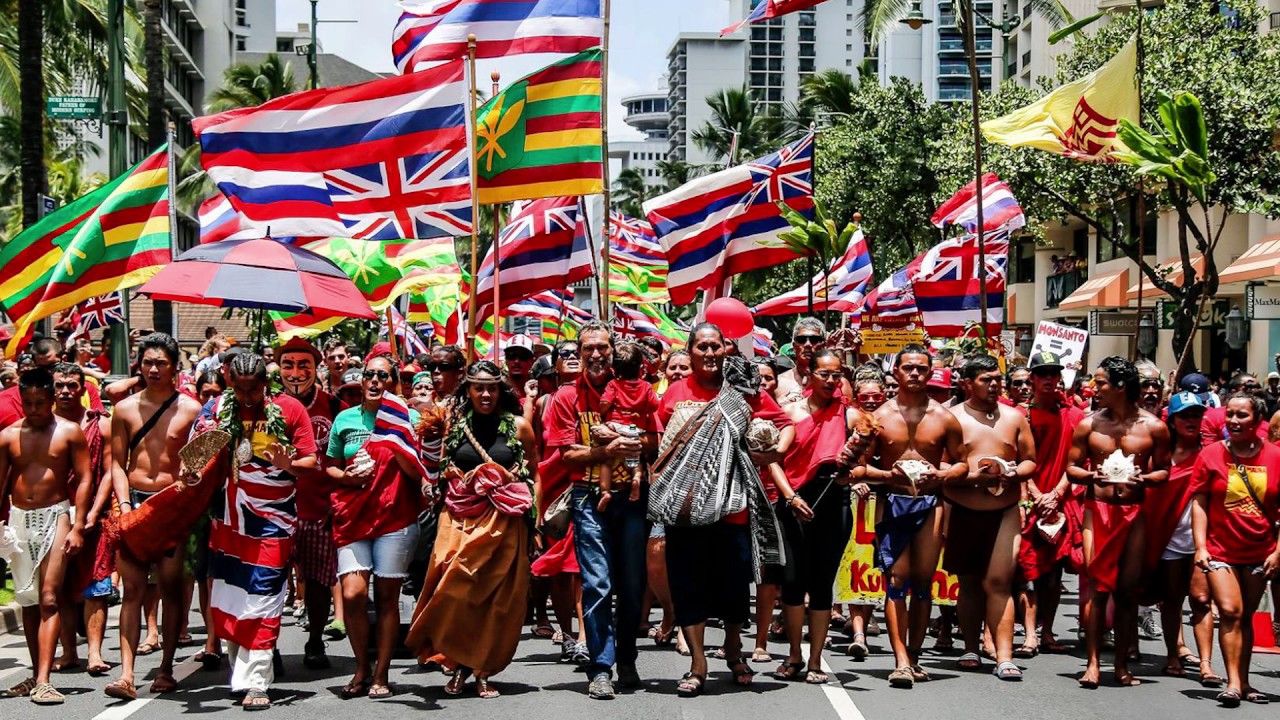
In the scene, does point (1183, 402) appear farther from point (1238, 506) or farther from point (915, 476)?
point (915, 476)

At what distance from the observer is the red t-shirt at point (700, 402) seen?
9422mm

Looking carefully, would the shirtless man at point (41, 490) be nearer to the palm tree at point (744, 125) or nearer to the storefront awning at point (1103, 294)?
the storefront awning at point (1103, 294)

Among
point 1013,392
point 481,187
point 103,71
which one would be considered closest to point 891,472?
point 1013,392

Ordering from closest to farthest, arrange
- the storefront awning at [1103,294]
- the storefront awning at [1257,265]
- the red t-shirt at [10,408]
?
the red t-shirt at [10,408], the storefront awning at [1257,265], the storefront awning at [1103,294]

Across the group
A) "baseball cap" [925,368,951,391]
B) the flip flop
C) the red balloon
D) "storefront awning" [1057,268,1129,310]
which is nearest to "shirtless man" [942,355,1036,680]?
the flip flop

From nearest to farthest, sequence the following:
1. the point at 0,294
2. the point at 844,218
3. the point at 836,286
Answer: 1. the point at 0,294
2. the point at 836,286
3. the point at 844,218

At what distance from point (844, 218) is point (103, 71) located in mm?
28071

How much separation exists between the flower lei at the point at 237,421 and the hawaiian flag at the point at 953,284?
15.4m

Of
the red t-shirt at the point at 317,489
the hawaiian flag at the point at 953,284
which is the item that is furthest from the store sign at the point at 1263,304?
the red t-shirt at the point at 317,489

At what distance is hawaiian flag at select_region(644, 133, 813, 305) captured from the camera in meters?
17.5

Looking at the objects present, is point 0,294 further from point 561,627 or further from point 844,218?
point 844,218

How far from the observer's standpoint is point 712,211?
17.6 meters

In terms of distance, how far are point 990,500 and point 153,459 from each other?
502 cm

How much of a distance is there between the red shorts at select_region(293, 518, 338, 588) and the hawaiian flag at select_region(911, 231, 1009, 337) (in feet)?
47.7
